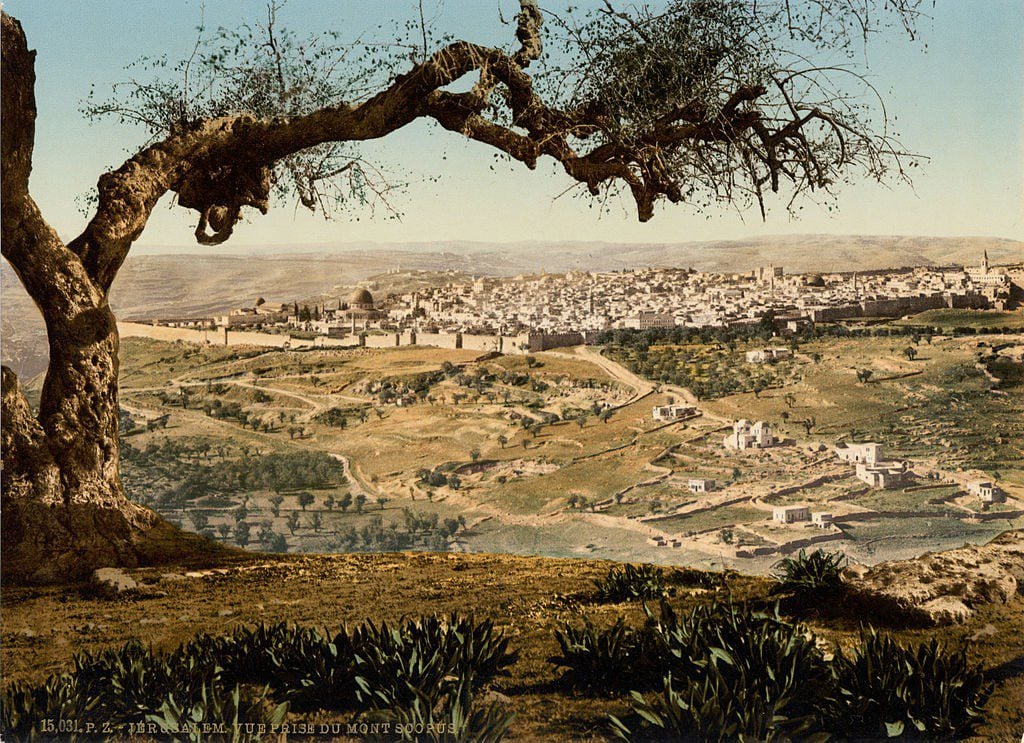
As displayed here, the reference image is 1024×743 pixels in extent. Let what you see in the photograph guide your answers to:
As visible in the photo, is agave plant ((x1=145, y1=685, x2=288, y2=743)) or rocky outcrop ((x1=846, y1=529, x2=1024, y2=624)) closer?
agave plant ((x1=145, y1=685, x2=288, y2=743))

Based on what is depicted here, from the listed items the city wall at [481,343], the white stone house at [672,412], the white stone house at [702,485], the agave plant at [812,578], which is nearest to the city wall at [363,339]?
the city wall at [481,343]

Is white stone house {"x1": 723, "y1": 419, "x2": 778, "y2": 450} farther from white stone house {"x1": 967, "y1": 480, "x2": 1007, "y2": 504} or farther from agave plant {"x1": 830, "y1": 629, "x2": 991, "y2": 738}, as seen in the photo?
agave plant {"x1": 830, "y1": 629, "x2": 991, "y2": 738}

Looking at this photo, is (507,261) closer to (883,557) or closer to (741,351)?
(741,351)

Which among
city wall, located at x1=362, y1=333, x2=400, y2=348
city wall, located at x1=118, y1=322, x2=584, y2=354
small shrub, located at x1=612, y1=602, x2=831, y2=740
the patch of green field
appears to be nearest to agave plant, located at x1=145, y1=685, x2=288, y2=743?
small shrub, located at x1=612, y1=602, x2=831, y2=740

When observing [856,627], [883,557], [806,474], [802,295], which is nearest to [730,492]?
[806,474]

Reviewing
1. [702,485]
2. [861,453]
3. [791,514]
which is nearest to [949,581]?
[791,514]

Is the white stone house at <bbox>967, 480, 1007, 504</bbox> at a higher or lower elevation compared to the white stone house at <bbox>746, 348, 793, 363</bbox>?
lower

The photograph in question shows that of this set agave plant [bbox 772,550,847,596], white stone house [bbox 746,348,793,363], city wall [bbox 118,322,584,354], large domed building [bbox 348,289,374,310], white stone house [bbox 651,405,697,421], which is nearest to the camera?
agave plant [bbox 772,550,847,596]

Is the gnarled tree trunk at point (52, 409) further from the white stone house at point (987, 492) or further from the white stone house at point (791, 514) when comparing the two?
the white stone house at point (987, 492)
